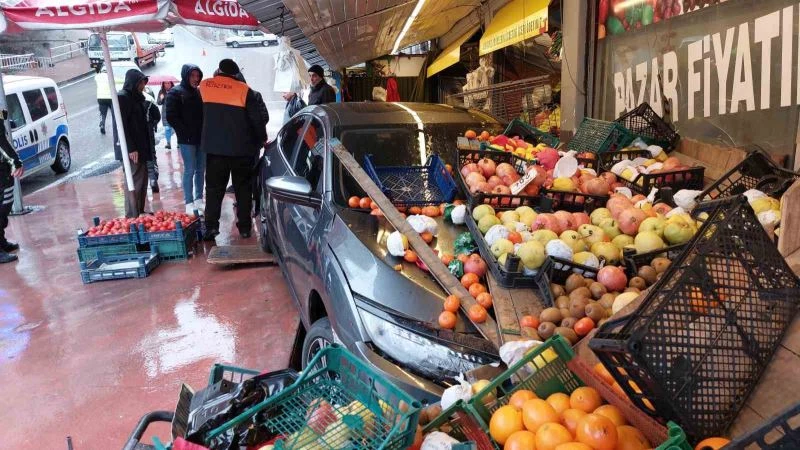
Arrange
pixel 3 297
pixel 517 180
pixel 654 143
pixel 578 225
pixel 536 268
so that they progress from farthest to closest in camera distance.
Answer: pixel 3 297 → pixel 654 143 → pixel 517 180 → pixel 578 225 → pixel 536 268

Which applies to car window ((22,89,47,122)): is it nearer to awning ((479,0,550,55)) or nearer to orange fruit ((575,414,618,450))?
awning ((479,0,550,55))

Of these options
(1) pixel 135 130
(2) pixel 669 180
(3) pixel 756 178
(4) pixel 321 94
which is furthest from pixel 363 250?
(4) pixel 321 94

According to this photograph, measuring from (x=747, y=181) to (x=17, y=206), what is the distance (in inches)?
394

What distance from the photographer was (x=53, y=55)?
3027 cm

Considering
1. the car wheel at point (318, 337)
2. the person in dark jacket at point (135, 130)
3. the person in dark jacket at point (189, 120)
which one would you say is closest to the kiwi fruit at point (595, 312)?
the car wheel at point (318, 337)

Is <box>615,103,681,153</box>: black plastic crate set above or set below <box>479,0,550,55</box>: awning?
below

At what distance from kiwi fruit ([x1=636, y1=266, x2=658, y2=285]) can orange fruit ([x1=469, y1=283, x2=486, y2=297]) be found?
73 centimetres

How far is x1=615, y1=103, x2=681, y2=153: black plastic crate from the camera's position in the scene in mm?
4785

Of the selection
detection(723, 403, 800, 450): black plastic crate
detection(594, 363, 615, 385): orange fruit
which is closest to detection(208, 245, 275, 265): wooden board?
detection(594, 363, 615, 385): orange fruit

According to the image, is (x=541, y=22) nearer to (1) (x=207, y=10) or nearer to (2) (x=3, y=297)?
(1) (x=207, y=10)

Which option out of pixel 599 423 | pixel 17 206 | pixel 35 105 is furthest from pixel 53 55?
pixel 599 423

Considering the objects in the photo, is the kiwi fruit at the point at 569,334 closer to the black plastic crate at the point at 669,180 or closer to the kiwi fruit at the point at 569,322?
the kiwi fruit at the point at 569,322

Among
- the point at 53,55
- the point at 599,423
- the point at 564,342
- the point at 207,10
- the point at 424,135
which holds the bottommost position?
the point at 599,423

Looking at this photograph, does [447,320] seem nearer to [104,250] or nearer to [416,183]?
[416,183]
